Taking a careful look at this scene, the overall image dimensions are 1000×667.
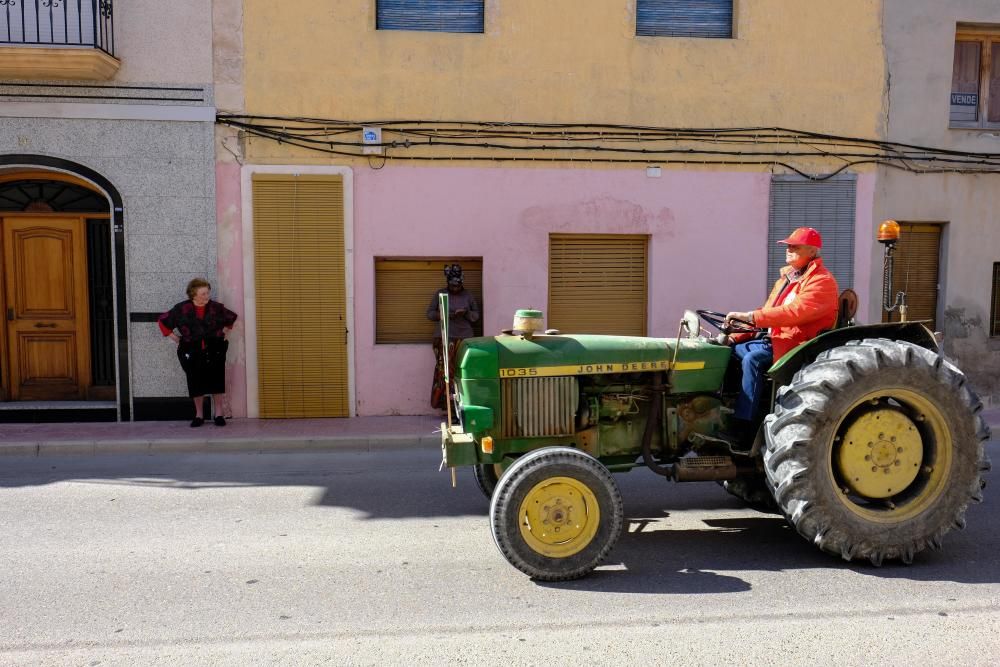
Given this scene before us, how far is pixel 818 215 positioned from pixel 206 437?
27.2 feet

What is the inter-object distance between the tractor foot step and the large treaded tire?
361 millimetres

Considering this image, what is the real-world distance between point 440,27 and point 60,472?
6.85 metres

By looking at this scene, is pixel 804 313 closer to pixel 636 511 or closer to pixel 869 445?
pixel 869 445

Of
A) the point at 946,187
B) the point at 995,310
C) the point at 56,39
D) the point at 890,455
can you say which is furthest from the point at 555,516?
the point at 995,310

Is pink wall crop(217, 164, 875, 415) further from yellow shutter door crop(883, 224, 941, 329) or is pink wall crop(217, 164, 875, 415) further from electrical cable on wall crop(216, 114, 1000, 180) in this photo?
yellow shutter door crop(883, 224, 941, 329)

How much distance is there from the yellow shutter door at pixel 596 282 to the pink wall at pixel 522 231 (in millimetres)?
188

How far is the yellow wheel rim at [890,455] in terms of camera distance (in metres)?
4.68

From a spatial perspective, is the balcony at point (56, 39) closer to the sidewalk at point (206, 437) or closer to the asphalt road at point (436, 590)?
the sidewalk at point (206, 437)

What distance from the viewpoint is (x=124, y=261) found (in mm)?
9617

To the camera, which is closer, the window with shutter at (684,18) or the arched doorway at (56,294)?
the arched doorway at (56,294)

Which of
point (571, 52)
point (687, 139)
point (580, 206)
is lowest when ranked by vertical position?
point (580, 206)

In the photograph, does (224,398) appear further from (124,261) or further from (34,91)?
(34,91)

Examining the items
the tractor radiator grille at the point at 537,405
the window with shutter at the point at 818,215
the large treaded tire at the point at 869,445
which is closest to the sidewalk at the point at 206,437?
the tractor radiator grille at the point at 537,405

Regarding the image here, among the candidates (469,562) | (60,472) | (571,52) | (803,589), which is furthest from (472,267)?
(803,589)
